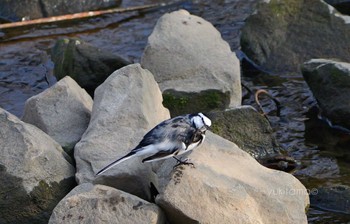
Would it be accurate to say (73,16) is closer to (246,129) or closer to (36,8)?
(36,8)

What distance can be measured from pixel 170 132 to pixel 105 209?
0.74 meters

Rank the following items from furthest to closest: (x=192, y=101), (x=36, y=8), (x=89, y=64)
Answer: (x=36, y=8)
(x=89, y=64)
(x=192, y=101)

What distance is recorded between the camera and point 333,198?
6152mm

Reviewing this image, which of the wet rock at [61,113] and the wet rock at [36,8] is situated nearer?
the wet rock at [61,113]

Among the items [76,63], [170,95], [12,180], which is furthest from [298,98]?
[12,180]

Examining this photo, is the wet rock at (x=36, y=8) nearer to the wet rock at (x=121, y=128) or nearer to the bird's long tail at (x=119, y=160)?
the wet rock at (x=121, y=128)

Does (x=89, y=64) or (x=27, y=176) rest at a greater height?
(x=27, y=176)

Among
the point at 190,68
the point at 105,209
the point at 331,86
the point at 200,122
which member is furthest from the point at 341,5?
the point at 105,209

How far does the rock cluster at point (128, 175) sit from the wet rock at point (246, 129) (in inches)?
18.5

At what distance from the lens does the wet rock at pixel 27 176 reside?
564 cm

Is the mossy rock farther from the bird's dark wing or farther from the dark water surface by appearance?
the dark water surface

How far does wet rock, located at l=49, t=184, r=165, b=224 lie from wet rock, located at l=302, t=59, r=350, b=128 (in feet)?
9.07

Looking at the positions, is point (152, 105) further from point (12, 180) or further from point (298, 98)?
point (298, 98)

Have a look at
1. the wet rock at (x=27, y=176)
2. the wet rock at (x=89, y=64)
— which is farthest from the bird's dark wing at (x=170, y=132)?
the wet rock at (x=89, y=64)
